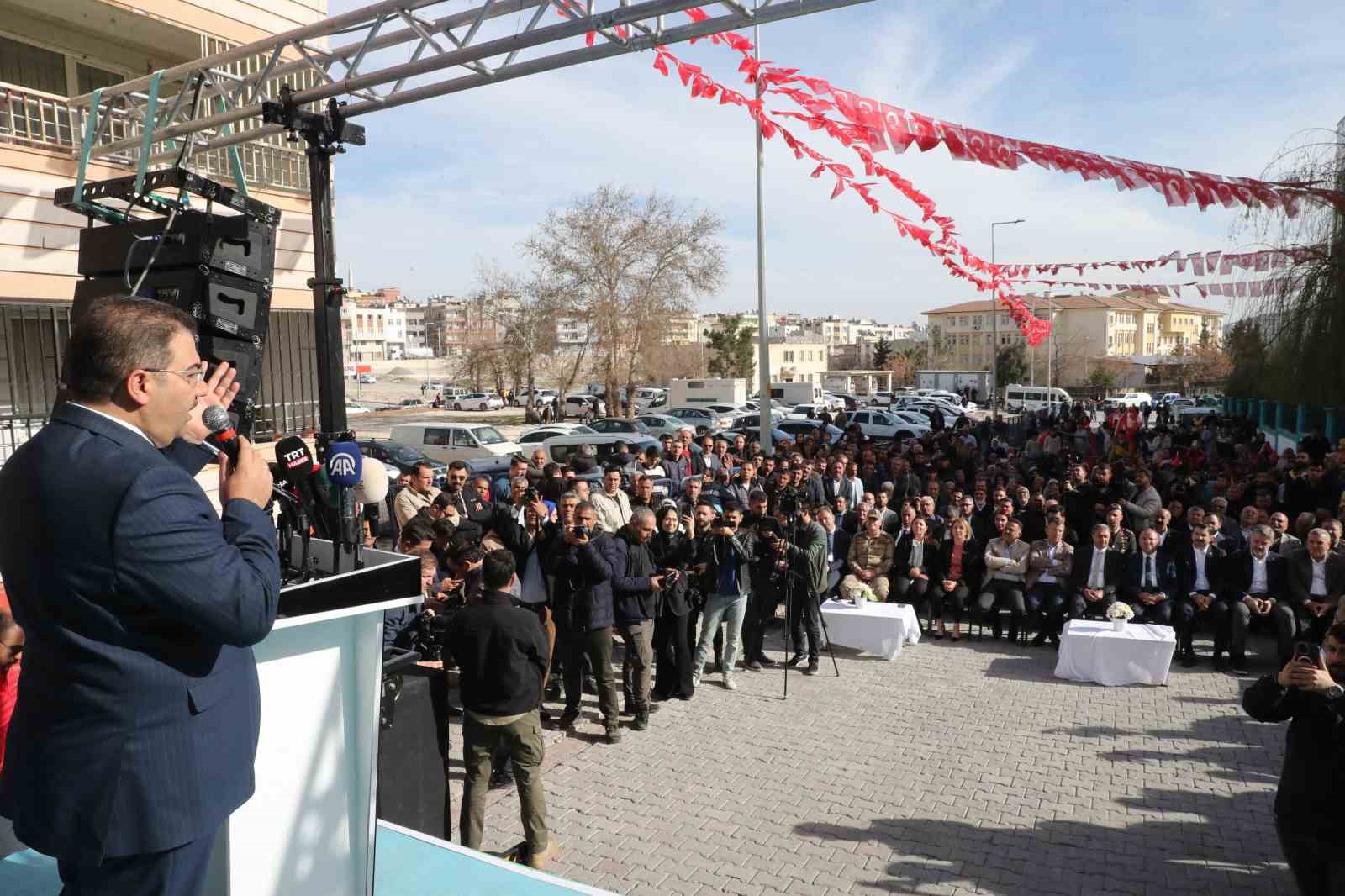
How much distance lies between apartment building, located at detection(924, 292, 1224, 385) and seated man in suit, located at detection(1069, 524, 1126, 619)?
68136 mm

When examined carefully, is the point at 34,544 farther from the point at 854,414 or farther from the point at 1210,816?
the point at 854,414

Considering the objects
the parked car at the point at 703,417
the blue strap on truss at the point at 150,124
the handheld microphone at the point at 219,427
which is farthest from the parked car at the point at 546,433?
the handheld microphone at the point at 219,427

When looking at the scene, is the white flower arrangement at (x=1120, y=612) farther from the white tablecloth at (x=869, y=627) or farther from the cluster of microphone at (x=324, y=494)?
the cluster of microphone at (x=324, y=494)

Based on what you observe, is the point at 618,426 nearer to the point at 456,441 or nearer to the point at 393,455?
the point at 456,441

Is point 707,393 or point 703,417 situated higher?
point 707,393

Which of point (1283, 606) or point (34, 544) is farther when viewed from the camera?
point (1283, 606)

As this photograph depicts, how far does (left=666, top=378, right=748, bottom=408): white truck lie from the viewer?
43.0 metres

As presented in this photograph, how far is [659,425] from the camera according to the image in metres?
29.6

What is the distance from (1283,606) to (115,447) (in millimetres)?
9744

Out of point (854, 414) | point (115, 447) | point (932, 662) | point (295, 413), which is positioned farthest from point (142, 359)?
point (854, 414)

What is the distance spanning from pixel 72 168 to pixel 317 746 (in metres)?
10.9

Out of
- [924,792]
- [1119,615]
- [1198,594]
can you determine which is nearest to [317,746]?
[924,792]

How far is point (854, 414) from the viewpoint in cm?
3322

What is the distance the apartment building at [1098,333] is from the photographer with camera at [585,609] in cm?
7188
